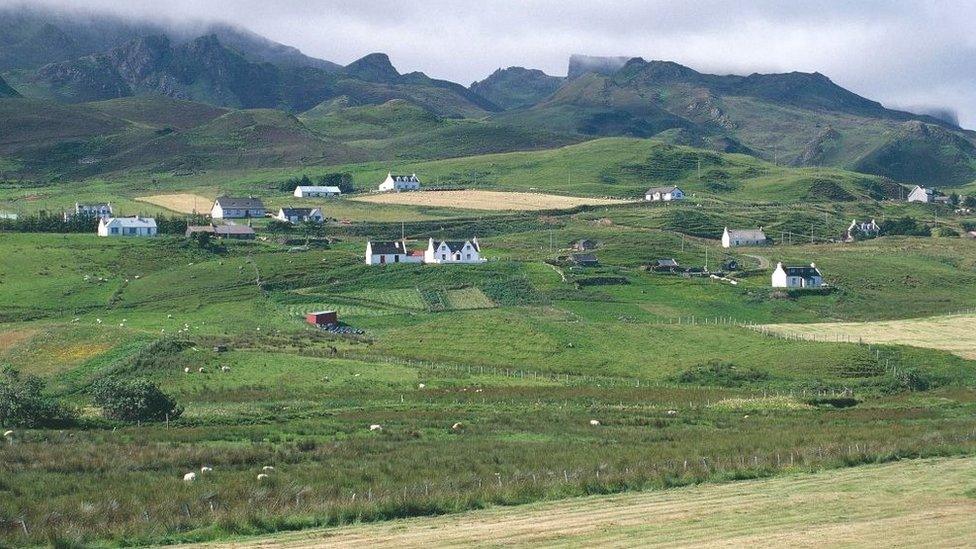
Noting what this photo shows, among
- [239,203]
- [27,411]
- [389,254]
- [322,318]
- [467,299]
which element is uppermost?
[239,203]

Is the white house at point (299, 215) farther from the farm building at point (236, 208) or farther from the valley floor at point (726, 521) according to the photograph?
the valley floor at point (726, 521)

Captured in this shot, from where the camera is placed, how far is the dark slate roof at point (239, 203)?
156 meters

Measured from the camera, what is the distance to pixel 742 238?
154 m

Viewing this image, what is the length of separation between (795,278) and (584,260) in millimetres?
21248

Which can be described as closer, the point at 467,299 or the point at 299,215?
the point at 467,299

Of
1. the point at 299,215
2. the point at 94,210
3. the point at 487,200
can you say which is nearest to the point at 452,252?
the point at 299,215

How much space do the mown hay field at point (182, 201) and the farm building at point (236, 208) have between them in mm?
5461

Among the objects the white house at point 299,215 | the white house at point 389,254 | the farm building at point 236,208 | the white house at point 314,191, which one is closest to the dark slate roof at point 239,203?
the farm building at point 236,208

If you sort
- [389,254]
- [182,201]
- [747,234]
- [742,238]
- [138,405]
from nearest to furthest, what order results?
1. [138,405]
2. [389,254]
3. [742,238]
4. [747,234]
5. [182,201]

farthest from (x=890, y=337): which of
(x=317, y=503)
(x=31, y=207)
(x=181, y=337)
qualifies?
(x=31, y=207)

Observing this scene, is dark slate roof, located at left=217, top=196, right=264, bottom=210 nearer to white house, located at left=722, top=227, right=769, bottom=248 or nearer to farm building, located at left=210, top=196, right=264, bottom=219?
farm building, located at left=210, top=196, right=264, bottom=219

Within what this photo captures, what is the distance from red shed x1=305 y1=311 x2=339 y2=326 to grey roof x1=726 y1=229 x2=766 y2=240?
77747mm

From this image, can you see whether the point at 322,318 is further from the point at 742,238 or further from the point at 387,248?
the point at 742,238

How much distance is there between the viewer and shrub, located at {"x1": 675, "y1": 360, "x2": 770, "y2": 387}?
226 feet
